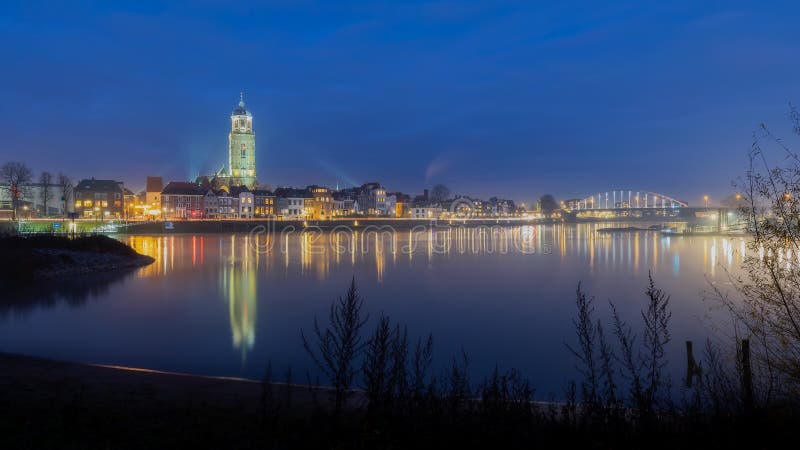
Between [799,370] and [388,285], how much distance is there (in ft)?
73.6

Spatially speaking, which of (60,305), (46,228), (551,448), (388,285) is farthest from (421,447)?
(46,228)

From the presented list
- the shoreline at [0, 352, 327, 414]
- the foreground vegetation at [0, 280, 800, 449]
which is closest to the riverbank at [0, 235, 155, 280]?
the shoreline at [0, 352, 327, 414]

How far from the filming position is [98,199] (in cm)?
9669

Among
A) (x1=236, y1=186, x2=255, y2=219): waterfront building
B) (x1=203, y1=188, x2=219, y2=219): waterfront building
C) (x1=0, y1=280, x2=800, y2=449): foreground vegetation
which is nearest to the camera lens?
(x1=0, y1=280, x2=800, y2=449): foreground vegetation

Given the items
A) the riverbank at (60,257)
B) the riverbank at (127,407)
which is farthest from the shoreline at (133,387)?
the riverbank at (60,257)

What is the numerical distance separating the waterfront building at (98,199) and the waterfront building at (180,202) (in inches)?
319

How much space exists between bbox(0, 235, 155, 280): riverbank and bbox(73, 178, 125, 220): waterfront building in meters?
66.0

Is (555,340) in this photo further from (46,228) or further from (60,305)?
(46,228)

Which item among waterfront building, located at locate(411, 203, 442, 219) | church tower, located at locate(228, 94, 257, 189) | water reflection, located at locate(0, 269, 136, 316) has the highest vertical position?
church tower, located at locate(228, 94, 257, 189)

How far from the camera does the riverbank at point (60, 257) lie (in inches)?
1071

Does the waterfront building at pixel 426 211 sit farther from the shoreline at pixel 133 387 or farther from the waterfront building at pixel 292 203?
the shoreline at pixel 133 387

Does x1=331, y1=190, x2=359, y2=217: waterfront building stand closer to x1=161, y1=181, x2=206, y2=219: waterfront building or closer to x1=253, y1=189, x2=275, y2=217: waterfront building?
x1=253, y1=189, x2=275, y2=217: waterfront building

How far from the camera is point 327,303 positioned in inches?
898

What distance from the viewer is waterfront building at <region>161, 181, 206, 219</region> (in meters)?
97.2
